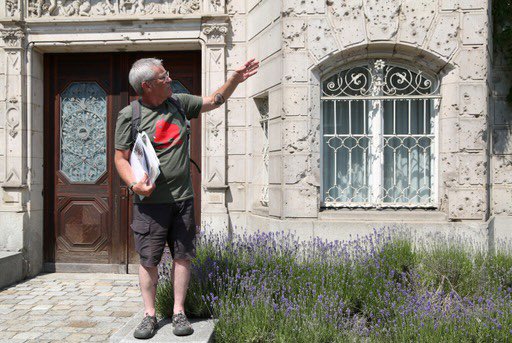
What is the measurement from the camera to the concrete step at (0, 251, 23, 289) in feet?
21.7

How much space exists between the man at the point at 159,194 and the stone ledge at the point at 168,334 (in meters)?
0.06

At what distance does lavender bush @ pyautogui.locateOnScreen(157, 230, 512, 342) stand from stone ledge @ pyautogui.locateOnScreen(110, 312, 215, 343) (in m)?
0.11

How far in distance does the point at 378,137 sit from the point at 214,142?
6.90 feet

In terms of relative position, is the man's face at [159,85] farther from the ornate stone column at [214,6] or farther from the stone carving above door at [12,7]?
the stone carving above door at [12,7]

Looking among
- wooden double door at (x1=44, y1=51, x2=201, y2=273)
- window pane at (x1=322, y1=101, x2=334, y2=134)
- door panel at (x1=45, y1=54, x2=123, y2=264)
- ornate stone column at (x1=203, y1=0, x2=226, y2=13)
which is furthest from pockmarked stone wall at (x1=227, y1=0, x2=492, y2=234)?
door panel at (x1=45, y1=54, x2=123, y2=264)

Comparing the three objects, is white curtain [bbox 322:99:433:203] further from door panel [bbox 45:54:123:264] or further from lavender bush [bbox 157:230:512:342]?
door panel [bbox 45:54:123:264]

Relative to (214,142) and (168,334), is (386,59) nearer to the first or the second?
(214,142)

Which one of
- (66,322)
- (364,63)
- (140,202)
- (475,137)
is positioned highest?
(364,63)

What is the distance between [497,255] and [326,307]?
84.7 inches

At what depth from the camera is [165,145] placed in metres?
3.81

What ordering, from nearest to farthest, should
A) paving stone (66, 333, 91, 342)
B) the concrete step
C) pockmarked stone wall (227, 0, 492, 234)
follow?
paving stone (66, 333, 91, 342)
pockmarked stone wall (227, 0, 492, 234)
the concrete step

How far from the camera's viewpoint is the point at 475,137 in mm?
5691

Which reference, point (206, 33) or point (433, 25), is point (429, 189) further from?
point (206, 33)

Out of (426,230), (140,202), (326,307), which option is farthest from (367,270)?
(140,202)
